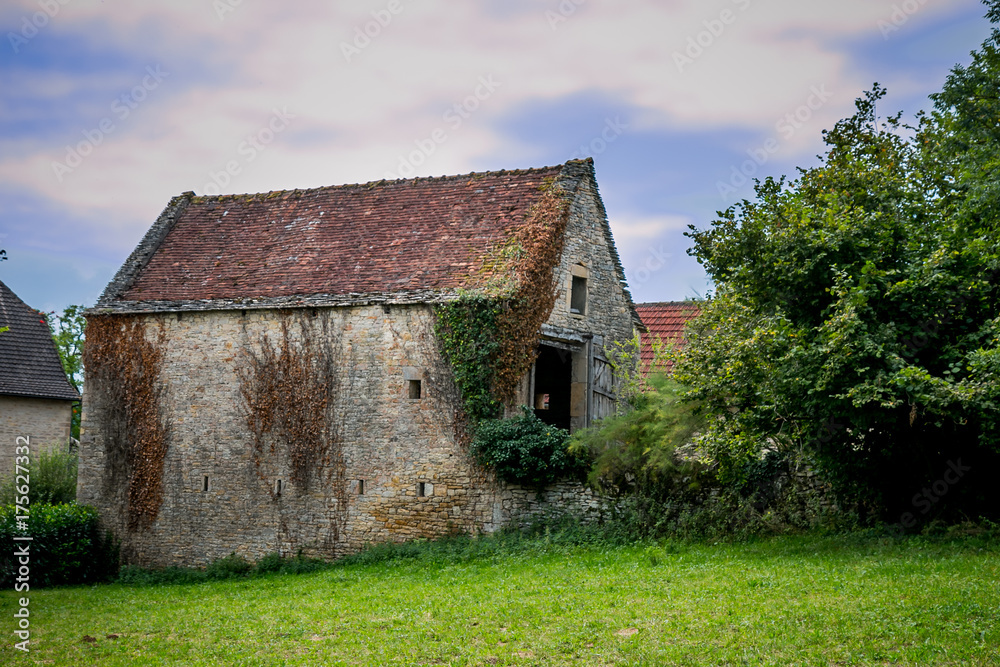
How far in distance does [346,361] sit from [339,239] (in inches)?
132

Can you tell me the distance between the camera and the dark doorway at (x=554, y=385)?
19.9 meters

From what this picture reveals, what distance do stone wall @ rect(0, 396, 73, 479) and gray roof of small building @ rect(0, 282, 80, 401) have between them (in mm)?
469

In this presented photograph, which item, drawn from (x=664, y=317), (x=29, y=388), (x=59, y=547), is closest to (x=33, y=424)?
(x=29, y=388)

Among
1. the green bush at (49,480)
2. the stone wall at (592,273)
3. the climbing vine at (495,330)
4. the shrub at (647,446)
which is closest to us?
the shrub at (647,446)

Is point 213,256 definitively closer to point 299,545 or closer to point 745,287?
point 299,545

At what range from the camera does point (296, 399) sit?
17781mm

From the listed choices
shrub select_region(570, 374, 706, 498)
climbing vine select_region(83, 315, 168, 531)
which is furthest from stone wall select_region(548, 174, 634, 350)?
climbing vine select_region(83, 315, 168, 531)

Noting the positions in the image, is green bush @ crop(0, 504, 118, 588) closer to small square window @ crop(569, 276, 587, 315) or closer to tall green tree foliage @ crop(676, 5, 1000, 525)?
small square window @ crop(569, 276, 587, 315)

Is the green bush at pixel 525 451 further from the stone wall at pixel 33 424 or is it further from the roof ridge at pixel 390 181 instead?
the stone wall at pixel 33 424
